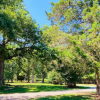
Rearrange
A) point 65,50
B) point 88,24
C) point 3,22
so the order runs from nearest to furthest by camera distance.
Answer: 1. point 3,22
2. point 65,50
3. point 88,24

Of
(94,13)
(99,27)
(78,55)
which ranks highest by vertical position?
(94,13)

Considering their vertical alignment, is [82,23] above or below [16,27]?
above

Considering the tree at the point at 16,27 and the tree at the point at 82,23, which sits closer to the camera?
the tree at the point at 16,27

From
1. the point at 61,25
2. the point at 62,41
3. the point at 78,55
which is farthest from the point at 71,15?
Answer: the point at 78,55

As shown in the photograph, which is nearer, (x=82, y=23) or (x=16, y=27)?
(x=16, y=27)

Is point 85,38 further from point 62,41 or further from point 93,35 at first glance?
point 62,41

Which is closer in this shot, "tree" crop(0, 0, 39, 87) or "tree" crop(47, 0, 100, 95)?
"tree" crop(0, 0, 39, 87)

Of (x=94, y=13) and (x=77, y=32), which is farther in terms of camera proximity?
(x=77, y=32)

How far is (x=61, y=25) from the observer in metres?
10.5

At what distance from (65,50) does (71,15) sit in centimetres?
333

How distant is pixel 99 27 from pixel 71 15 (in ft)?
9.74

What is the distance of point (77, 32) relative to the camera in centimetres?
979

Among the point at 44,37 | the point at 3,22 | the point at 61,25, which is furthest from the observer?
the point at 44,37

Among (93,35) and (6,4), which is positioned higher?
(6,4)
